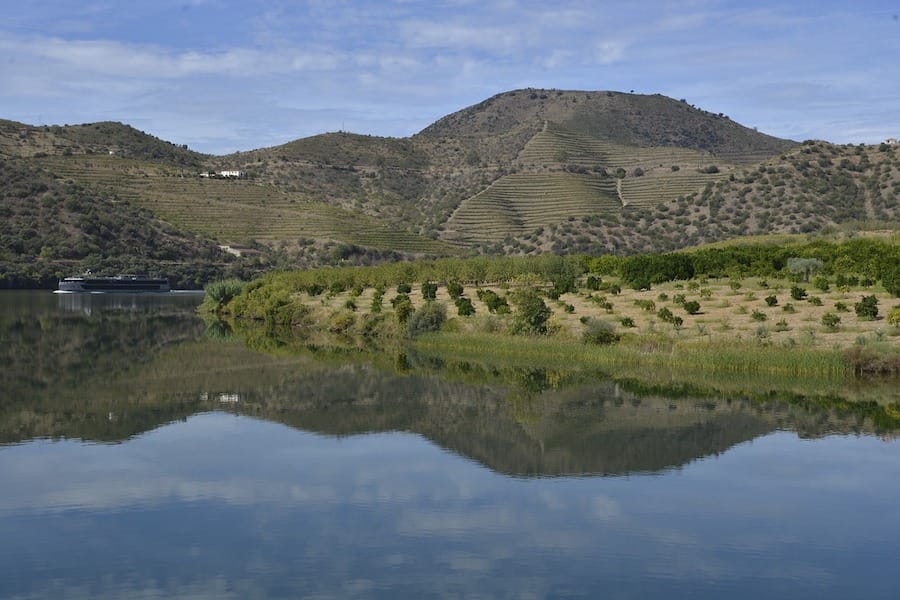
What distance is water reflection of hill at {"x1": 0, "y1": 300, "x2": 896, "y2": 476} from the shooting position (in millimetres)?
25797

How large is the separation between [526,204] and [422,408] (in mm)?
113449

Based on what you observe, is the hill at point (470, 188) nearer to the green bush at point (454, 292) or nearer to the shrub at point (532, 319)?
the green bush at point (454, 292)

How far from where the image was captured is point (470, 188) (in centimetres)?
15562

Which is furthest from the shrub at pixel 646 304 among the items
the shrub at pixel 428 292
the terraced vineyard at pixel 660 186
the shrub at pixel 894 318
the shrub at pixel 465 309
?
the terraced vineyard at pixel 660 186

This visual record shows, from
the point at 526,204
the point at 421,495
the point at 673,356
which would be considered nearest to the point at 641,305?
the point at 673,356

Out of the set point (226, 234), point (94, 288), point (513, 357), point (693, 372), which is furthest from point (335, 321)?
point (226, 234)

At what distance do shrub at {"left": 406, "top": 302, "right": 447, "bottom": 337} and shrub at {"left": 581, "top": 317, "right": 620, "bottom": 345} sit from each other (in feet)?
34.0

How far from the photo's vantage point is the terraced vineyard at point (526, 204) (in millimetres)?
135750

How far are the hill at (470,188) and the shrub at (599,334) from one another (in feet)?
164

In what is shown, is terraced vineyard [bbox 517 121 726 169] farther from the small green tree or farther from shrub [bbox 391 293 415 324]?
shrub [bbox 391 293 415 324]

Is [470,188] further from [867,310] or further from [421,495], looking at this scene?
[421,495]

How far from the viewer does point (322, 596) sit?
14594 millimetres

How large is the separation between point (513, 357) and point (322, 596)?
28.3 metres

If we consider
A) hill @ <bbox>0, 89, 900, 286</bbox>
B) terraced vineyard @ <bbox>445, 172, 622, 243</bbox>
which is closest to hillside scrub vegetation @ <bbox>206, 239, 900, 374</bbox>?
hill @ <bbox>0, 89, 900, 286</bbox>
